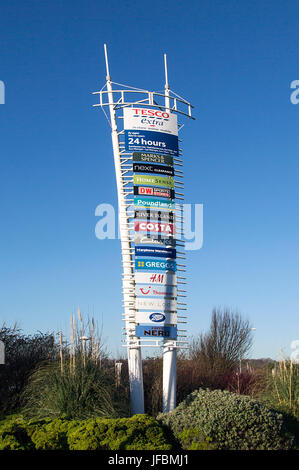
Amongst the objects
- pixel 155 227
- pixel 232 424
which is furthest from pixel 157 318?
pixel 232 424

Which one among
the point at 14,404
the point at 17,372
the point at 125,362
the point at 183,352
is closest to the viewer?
the point at 14,404

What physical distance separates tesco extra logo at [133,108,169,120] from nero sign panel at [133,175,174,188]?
4.79 feet

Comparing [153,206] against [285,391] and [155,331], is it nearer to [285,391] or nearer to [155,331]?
[155,331]

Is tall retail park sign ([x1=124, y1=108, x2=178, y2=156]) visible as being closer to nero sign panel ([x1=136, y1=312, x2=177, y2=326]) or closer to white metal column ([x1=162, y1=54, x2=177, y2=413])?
nero sign panel ([x1=136, y1=312, x2=177, y2=326])

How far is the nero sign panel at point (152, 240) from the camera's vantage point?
38.3 feet

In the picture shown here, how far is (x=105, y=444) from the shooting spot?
23.9 feet

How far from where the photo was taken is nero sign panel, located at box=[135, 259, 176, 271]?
11562mm

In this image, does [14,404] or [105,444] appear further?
[14,404]

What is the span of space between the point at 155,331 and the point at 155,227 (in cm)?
231

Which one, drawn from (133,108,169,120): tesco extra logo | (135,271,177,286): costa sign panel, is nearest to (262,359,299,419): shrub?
(135,271,177,286): costa sign panel
